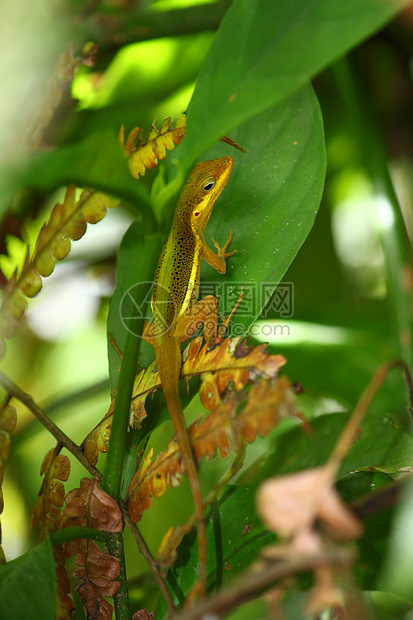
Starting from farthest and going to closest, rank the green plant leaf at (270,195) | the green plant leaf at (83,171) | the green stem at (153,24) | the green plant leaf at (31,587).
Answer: the green stem at (153,24)
the green plant leaf at (270,195)
the green plant leaf at (31,587)
the green plant leaf at (83,171)


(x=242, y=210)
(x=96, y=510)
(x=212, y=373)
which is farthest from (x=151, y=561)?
(x=242, y=210)

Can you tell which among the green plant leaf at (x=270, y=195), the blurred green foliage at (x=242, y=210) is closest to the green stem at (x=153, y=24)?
the blurred green foliage at (x=242, y=210)

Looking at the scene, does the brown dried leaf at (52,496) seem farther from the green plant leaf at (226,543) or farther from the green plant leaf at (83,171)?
the green plant leaf at (83,171)

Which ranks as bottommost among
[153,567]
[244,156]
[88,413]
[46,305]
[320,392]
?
[153,567]

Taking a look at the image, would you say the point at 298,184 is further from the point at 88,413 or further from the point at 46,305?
the point at 46,305

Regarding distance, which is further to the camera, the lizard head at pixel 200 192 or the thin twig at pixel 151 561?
the lizard head at pixel 200 192

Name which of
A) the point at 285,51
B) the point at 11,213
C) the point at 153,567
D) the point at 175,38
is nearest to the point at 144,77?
the point at 175,38
